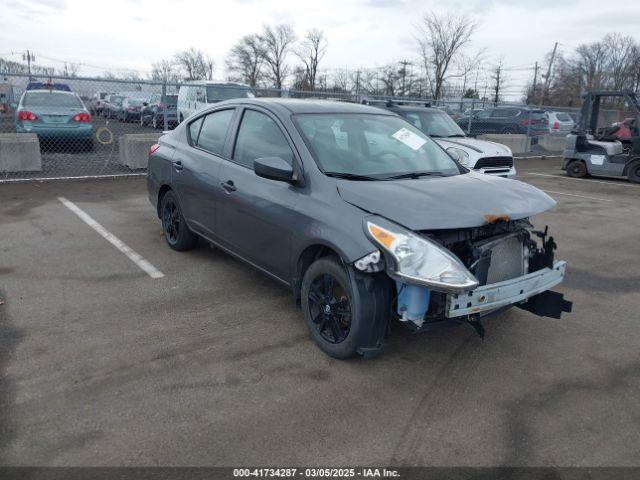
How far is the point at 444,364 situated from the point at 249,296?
6.18 feet

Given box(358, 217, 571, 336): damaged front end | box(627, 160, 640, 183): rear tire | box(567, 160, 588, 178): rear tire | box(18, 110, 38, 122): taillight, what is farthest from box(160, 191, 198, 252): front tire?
box(567, 160, 588, 178): rear tire

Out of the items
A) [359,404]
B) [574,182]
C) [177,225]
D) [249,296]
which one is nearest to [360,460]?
[359,404]

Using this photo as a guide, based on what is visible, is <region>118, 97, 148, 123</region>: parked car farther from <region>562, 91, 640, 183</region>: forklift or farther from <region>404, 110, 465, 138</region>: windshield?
<region>562, 91, 640, 183</region>: forklift

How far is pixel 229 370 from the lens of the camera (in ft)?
11.4

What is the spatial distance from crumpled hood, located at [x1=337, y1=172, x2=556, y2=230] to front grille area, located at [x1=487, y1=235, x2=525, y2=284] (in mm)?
243

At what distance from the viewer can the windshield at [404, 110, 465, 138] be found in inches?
399

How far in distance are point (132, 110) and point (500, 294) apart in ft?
79.3

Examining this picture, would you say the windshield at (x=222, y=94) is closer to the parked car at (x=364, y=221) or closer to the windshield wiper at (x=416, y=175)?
the parked car at (x=364, y=221)

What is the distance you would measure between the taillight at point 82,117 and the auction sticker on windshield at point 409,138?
1065cm


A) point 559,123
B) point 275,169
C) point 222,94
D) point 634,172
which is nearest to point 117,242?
point 275,169

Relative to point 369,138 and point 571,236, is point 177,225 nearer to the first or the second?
point 369,138

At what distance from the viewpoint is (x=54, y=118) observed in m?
12.3

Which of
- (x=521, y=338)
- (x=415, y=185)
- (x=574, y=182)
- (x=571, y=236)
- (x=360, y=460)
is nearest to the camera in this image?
(x=360, y=460)

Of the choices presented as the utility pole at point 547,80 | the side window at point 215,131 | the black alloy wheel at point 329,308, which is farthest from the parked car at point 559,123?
the utility pole at point 547,80
